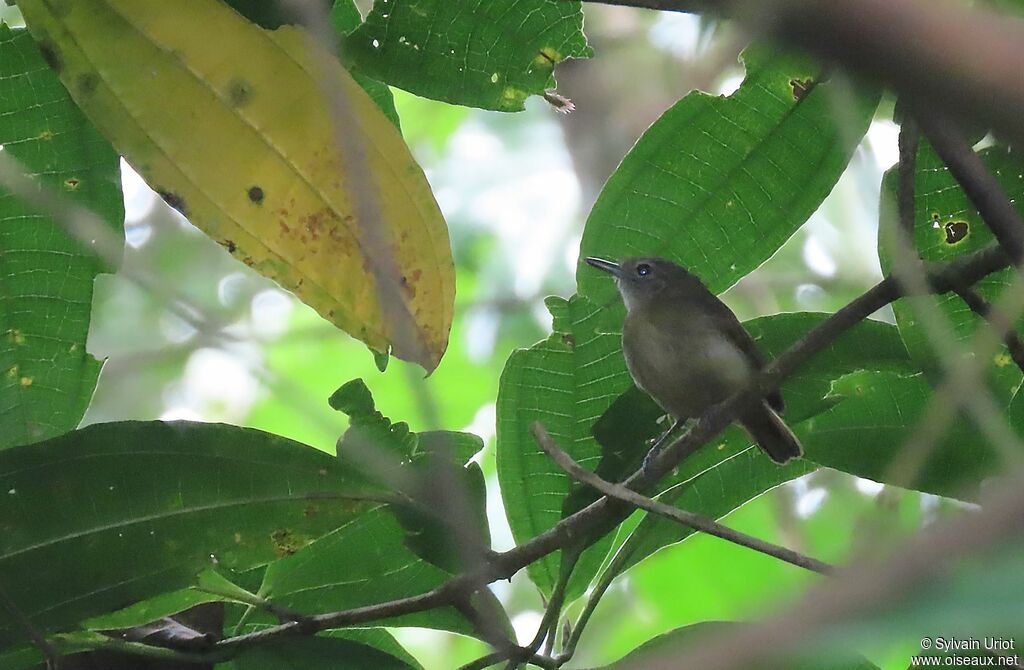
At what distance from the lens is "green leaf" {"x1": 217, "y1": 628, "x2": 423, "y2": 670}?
1.93 m

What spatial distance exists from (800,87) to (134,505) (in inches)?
56.7

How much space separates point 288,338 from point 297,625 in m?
3.65

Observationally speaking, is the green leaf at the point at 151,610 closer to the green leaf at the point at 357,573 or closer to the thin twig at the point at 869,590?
the green leaf at the point at 357,573

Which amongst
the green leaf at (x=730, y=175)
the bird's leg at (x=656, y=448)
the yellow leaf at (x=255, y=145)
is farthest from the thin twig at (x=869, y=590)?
the green leaf at (x=730, y=175)

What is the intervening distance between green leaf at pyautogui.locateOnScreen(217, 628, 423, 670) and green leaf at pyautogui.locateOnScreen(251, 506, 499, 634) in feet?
0.25

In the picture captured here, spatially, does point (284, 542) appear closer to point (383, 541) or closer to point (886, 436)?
point (383, 541)

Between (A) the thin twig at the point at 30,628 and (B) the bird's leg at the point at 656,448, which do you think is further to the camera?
(B) the bird's leg at the point at 656,448

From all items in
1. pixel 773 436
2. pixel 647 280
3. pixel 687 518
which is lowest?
pixel 687 518

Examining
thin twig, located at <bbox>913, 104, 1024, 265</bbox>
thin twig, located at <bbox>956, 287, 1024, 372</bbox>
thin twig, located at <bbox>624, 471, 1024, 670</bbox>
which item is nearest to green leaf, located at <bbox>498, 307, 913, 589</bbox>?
thin twig, located at <bbox>956, 287, 1024, 372</bbox>

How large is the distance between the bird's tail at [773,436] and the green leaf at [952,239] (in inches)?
12.6

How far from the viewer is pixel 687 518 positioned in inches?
66.2

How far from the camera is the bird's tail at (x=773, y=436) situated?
228 cm

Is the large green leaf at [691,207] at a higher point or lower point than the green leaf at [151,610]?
higher

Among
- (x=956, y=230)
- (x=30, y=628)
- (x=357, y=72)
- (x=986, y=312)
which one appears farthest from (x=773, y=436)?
(x=30, y=628)
